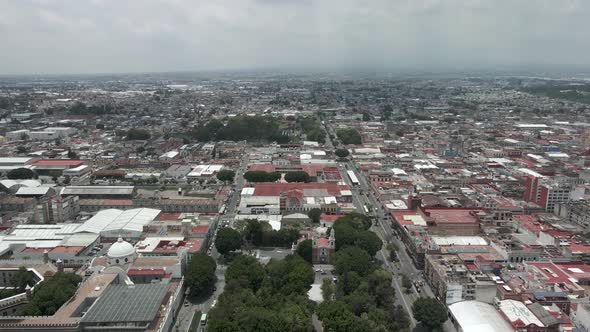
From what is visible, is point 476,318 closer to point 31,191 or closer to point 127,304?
point 127,304

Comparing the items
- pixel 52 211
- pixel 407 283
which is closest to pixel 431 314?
pixel 407 283

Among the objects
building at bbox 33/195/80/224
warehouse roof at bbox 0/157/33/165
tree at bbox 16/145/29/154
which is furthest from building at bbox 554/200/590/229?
tree at bbox 16/145/29/154

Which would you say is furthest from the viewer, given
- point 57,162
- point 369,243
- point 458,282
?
point 57,162

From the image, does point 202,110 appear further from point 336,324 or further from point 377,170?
point 336,324

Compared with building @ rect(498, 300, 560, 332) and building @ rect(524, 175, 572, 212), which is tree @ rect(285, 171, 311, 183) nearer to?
building @ rect(524, 175, 572, 212)

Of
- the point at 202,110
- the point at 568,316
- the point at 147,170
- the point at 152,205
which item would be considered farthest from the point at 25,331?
the point at 202,110

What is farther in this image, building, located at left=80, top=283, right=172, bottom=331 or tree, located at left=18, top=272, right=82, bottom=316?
tree, located at left=18, top=272, right=82, bottom=316
